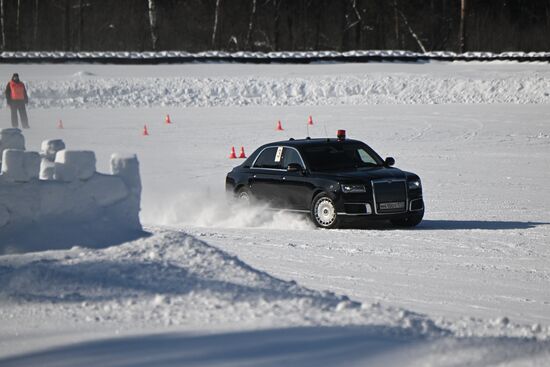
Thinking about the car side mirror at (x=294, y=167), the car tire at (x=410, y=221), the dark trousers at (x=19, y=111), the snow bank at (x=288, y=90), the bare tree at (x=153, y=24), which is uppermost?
the bare tree at (x=153, y=24)

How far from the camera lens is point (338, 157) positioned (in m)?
17.2

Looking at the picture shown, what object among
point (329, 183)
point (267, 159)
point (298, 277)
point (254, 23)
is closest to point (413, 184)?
point (329, 183)

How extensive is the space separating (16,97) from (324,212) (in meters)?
20.4

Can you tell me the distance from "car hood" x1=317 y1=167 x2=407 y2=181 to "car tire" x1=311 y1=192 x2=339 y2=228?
336 millimetres

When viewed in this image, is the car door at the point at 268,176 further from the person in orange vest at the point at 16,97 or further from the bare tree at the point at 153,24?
the bare tree at the point at 153,24

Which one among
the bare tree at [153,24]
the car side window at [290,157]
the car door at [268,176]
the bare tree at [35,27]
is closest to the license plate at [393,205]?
the car side window at [290,157]

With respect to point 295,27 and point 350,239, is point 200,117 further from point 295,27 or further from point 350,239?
point 295,27

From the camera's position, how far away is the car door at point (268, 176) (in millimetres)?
17203

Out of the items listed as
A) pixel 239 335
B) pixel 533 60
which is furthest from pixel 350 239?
pixel 533 60

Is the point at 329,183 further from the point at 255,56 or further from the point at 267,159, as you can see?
the point at 255,56

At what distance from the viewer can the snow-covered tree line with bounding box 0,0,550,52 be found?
63000mm

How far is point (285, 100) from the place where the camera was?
1720 inches

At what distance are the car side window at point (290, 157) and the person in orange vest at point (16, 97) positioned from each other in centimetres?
1877

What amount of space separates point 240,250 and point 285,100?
3030 centimetres
